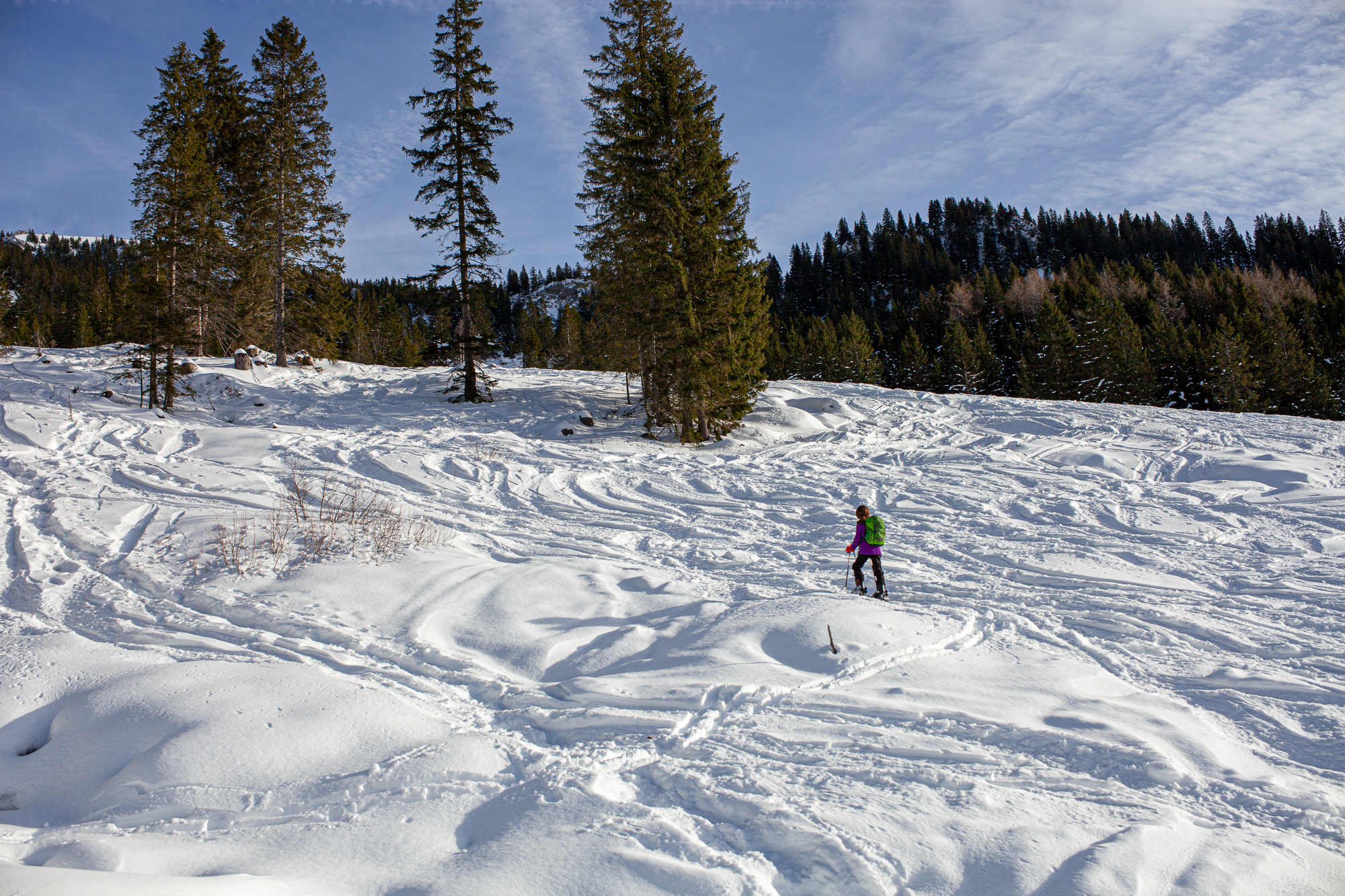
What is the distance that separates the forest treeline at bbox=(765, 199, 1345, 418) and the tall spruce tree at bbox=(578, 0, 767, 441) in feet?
48.6

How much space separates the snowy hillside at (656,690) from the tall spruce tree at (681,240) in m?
6.98

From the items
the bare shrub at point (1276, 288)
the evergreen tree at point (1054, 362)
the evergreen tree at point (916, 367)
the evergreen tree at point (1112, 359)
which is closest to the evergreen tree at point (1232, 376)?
the evergreen tree at point (1112, 359)

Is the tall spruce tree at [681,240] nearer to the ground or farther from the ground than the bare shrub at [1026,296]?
nearer to the ground

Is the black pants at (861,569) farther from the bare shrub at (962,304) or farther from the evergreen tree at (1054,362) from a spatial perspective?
the bare shrub at (962,304)

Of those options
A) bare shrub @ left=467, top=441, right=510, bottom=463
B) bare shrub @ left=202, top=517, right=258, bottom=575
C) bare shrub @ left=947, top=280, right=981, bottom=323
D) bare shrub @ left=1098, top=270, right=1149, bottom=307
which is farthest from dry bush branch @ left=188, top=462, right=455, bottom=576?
bare shrub @ left=1098, top=270, right=1149, bottom=307

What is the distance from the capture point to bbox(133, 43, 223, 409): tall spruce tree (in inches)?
822

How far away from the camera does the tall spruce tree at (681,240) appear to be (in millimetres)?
17484

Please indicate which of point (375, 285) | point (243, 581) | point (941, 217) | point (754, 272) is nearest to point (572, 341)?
point (754, 272)

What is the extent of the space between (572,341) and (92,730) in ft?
199

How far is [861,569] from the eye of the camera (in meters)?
7.55

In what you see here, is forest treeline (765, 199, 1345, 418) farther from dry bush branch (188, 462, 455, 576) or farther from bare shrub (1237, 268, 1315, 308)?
dry bush branch (188, 462, 455, 576)

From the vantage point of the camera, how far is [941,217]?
441 ft

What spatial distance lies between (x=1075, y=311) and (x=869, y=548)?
57.9m

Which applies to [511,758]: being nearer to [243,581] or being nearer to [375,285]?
[243,581]
